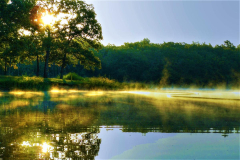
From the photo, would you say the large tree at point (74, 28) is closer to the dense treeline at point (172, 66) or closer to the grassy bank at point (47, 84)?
the grassy bank at point (47, 84)

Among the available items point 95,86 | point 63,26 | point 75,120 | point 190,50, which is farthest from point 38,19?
point 190,50

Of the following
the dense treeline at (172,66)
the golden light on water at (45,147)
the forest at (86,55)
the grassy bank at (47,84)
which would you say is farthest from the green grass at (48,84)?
the dense treeline at (172,66)

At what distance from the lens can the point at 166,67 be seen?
243 feet

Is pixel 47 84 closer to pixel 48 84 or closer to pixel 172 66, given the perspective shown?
pixel 48 84

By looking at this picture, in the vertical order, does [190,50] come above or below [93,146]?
above

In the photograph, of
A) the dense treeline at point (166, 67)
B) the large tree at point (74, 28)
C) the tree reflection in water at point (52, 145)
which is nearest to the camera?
the tree reflection in water at point (52, 145)

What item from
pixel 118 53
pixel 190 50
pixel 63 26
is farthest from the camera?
pixel 190 50

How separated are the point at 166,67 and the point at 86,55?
3372cm

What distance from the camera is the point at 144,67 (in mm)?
72812

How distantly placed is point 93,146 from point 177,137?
6.83ft

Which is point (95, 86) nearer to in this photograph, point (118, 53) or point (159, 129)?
point (159, 129)

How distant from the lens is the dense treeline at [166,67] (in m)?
70.8

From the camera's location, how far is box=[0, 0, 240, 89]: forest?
36062 millimetres

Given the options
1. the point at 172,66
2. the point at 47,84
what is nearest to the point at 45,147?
the point at 47,84
